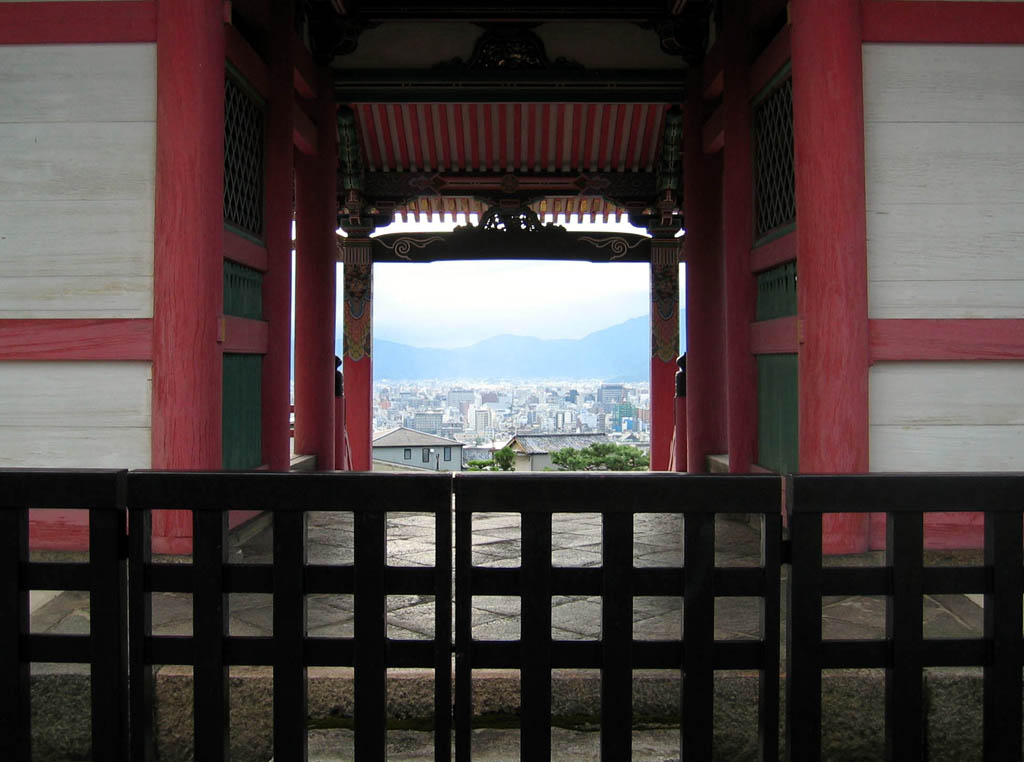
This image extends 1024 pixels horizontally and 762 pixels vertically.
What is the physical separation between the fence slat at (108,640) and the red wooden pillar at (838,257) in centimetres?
230

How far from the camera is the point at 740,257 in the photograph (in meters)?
4.36

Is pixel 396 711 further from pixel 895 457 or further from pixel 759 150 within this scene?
pixel 759 150

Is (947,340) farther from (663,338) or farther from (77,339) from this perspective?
(663,338)

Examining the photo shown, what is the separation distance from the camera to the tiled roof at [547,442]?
18.8 meters

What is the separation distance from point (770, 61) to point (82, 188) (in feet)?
9.82

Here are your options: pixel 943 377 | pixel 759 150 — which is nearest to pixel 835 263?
pixel 943 377

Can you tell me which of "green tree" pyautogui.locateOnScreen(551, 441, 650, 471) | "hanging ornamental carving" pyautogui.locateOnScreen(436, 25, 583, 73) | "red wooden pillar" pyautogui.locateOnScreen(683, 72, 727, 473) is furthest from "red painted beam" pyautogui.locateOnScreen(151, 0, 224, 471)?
"green tree" pyautogui.locateOnScreen(551, 441, 650, 471)

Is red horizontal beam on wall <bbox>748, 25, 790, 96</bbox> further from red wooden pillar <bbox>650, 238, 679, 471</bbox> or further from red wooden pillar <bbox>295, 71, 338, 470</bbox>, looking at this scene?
red wooden pillar <bbox>650, 238, 679, 471</bbox>

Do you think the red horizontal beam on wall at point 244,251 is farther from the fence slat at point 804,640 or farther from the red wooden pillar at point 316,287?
the fence slat at point 804,640

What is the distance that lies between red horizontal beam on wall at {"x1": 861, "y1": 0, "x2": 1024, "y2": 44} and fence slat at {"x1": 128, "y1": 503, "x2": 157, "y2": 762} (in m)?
→ 2.90

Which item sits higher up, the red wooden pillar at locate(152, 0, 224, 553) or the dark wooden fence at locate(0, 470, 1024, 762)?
the red wooden pillar at locate(152, 0, 224, 553)

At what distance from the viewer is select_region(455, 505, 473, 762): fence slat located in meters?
1.43

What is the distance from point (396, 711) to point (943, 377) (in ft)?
7.29

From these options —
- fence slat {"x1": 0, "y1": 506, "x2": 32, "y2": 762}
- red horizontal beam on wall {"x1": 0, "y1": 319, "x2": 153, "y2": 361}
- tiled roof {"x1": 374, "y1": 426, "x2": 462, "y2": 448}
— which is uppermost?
red horizontal beam on wall {"x1": 0, "y1": 319, "x2": 153, "y2": 361}
